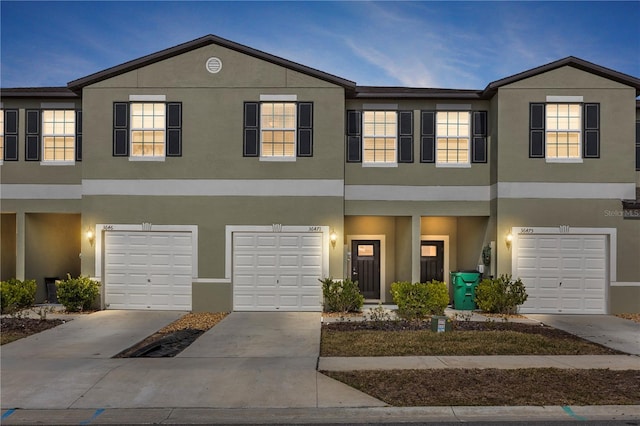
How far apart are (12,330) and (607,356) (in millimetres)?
12807

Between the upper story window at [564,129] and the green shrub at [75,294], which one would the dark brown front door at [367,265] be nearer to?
the upper story window at [564,129]

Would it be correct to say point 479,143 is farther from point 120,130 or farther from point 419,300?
point 120,130

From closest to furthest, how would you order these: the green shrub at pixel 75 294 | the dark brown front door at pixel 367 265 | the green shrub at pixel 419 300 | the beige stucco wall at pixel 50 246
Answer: the green shrub at pixel 419 300 < the green shrub at pixel 75 294 < the beige stucco wall at pixel 50 246 < the dark brown front door at pixel 367 265

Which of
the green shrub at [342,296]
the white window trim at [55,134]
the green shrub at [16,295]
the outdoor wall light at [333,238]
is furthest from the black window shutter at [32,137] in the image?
the green shrub at [342,296]

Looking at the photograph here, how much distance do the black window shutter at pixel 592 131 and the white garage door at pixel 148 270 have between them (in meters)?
12.0

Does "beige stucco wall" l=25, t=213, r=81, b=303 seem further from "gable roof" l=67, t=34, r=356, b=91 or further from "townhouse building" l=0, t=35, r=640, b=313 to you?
"gable roof" l=67, t=34, r=356, b=91

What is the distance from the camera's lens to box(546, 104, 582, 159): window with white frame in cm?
1485

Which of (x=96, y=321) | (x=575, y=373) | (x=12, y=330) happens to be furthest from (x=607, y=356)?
(x=12, y=330)

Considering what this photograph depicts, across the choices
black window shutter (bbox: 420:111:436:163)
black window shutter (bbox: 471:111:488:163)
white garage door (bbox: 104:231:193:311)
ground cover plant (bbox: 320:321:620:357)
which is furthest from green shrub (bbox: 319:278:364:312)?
black window shutter (bbox: 471:111:488:163)

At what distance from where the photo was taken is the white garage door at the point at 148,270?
14906 mm

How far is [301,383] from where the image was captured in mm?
7656

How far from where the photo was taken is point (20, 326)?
12211 millimetres

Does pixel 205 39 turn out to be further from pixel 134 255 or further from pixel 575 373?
pixel 575 373

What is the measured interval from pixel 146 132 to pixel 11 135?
14.7 feet
